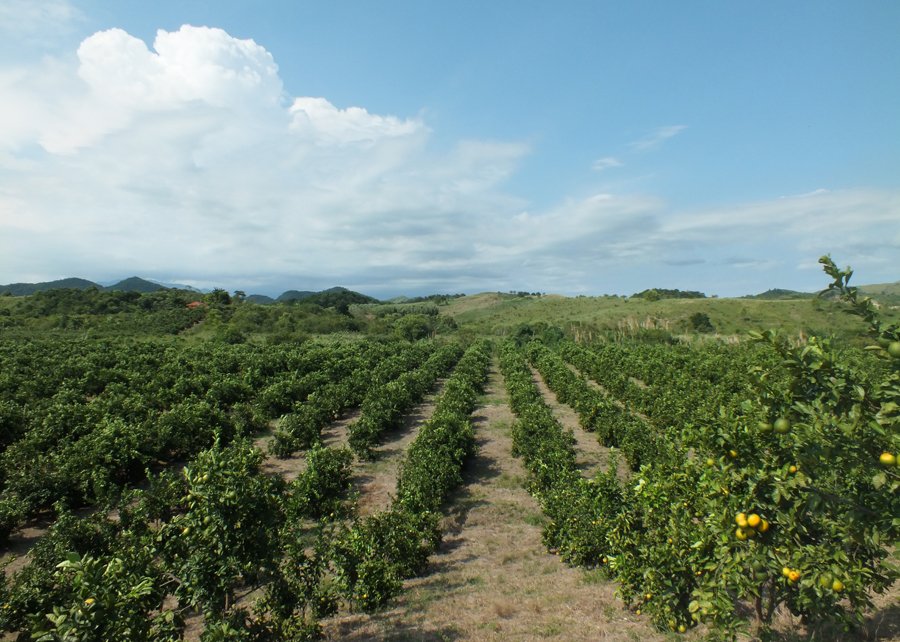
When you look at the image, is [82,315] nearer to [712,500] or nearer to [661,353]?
[661,353]

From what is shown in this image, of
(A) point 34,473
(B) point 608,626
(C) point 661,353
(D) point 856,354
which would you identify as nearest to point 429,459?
(B) point 608,626

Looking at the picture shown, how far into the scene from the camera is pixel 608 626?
6180mm

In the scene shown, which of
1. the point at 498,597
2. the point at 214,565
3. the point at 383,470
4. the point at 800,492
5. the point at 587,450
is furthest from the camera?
the point at 587,450

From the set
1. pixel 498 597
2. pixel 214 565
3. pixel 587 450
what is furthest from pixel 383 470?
pixel 214 565

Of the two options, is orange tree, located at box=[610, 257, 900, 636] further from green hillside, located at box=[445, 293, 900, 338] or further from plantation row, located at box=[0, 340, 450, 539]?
green hillside, located at box=[445, 293, 900, 338]

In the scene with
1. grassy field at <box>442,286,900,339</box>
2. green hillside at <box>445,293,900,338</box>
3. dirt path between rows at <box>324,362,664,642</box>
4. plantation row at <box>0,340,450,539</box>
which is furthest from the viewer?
grassy field at <box>442,286,900,339</box>

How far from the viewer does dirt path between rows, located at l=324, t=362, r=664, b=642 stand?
20.3ft

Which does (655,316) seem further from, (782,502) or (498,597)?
(782,502)

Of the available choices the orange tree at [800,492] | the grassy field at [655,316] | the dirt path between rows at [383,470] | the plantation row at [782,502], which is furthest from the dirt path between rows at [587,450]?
the grassy field at [655,316]

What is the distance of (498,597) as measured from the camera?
23.7 feet

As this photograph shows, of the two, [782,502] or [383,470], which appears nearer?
[782,502]

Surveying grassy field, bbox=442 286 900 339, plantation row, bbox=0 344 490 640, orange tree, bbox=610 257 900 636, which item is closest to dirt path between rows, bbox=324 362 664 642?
plantation row, bbox=0 344 490 640

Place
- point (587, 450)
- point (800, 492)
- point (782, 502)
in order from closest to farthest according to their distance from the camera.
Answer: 1. point (800, 492)
2. point (782, 502)
3. point (587, 450)

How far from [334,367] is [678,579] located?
1008 inches
